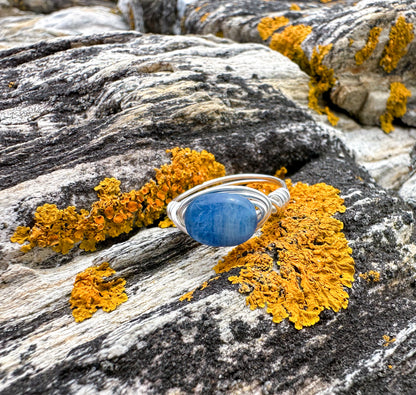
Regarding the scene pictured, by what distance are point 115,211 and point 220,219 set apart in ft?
3.50

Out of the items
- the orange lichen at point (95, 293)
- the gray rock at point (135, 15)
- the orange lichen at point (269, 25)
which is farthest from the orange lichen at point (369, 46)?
the gray rock at point (135, 15)

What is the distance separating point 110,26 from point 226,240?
670cm

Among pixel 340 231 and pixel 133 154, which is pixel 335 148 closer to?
pixel 340 231

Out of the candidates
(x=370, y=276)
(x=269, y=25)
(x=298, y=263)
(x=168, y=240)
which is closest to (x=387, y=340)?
(x=370, y=276)

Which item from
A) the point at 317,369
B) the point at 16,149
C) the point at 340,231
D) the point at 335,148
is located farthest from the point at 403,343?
the point at 16,149

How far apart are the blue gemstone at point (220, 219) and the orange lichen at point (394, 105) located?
134 inches

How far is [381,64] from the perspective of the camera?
14.8 feet

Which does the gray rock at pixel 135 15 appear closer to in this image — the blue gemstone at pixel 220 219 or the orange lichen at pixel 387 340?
the blue gemstone at pixel 220 219

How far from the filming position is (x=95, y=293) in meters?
2.39

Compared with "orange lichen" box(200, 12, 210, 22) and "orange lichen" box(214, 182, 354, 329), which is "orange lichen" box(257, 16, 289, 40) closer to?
"orange lichen" box(200, 12, 210, 22)

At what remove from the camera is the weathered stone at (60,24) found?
231 inches

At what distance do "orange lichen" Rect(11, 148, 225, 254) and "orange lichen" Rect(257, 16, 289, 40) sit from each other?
3232mm

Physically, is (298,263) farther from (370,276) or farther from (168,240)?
(168,240)

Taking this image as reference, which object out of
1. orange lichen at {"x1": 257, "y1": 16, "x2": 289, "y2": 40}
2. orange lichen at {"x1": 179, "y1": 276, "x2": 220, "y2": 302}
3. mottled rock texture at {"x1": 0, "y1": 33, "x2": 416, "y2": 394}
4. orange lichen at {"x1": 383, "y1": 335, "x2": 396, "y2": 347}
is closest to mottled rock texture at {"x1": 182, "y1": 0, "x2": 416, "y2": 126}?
orange lichen at {"x1": 257, "y1": 16, "x2": 289, "y2": 40}
